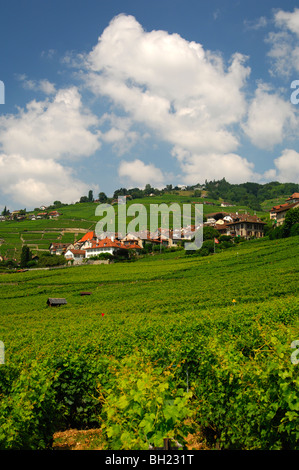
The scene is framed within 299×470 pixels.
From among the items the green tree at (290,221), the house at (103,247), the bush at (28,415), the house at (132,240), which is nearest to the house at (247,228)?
the house at (132,240)

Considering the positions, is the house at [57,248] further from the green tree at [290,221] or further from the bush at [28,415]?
the bush at [28,415]

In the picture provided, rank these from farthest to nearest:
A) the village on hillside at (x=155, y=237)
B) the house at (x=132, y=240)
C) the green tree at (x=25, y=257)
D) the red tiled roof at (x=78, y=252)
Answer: the house at (x=132, y=240) < the red tiled roof at (x=78, y=252) < the village on hillside at (x=155, y=237) < the green tree at (x=25, y=257)

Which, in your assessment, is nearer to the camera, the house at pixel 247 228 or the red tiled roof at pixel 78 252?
the house at pixel 247 228

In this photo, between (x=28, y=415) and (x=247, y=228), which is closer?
(x=28, y=415)

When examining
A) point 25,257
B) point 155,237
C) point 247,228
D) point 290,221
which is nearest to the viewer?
point 290,221

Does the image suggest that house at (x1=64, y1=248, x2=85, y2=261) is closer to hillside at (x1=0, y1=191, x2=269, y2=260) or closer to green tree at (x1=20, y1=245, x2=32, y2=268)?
hillside at (x1=0, y1=191, x2=269, y2=260)

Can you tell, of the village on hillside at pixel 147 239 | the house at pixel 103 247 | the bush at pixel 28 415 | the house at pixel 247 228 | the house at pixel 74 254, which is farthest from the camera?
the house at pixel 74 254

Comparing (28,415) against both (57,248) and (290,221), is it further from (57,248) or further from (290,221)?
(57,248)

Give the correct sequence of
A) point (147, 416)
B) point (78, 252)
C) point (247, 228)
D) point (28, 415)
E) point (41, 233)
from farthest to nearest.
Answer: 1. point (41, 233)
2. point (78, 252)
3. point (247, 228)
4. point (28, 415)
5. point (147, 416)

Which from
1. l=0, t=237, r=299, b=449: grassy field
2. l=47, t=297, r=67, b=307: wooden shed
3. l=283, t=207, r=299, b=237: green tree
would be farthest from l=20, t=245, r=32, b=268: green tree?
l=0, t=237, r=299, b=449: grassy field

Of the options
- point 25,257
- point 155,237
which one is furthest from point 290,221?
point 25,257

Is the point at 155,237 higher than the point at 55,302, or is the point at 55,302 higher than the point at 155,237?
the point at 155,237
